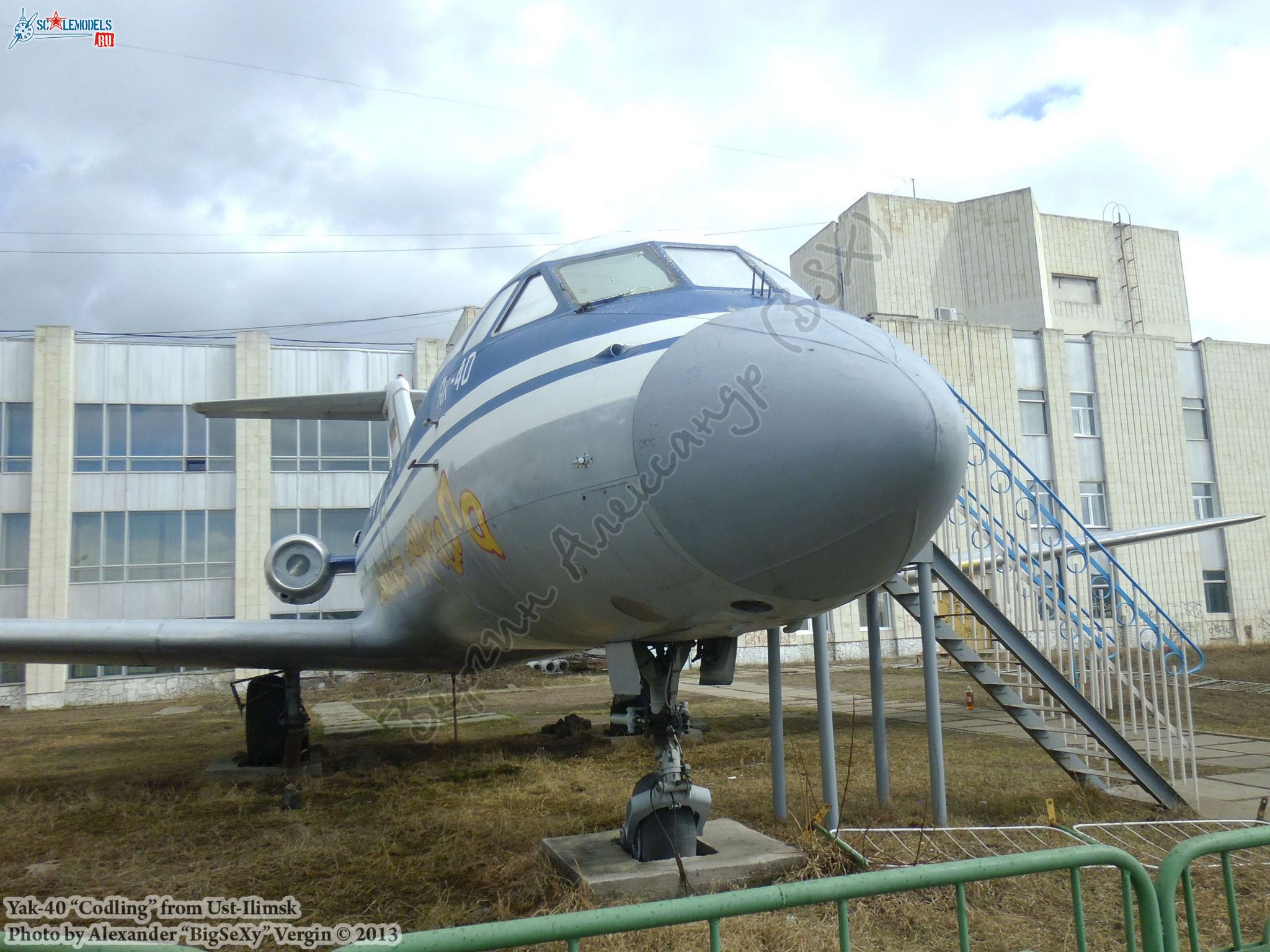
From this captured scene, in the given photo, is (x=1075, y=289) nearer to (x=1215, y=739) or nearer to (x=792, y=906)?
(x=1215, y=739)

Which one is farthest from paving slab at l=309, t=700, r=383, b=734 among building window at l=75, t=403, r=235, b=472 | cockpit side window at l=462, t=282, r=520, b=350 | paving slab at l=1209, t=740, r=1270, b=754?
paving slab at l=1209, t=740, r=1270, b=754

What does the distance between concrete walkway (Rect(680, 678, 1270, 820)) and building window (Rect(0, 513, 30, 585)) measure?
1866cm

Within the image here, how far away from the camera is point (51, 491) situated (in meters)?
23.2

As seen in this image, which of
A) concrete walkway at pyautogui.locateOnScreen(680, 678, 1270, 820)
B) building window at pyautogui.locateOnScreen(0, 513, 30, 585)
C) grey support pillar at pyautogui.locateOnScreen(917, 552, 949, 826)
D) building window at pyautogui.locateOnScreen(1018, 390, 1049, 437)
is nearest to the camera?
grey support pillar at pyautogui.locateOnScreen(917, 552, 949, 826)

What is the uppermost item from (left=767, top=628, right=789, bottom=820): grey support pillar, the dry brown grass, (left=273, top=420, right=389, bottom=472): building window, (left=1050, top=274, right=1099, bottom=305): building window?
(left=1050, top=274, right=1099, bottom=305): building window

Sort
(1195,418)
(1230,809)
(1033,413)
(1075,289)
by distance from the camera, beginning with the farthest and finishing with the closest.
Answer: (1075,289) < (1195,418) < (1033,413) < (1230,809)

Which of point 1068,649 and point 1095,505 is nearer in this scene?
point 1068,649

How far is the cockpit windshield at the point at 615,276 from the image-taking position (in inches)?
168

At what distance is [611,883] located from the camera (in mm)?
4625

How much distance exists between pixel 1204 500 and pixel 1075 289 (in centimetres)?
907

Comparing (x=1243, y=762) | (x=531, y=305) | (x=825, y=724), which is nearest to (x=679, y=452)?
(x=531, y=305)

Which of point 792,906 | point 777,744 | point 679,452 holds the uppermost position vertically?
point 679,452

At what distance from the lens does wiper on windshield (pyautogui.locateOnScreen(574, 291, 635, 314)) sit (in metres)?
4.21

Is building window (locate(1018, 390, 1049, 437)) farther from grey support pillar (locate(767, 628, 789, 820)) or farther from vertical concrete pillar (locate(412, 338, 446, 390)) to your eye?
grey support pillar (locate(767, 628, 789, 820))
